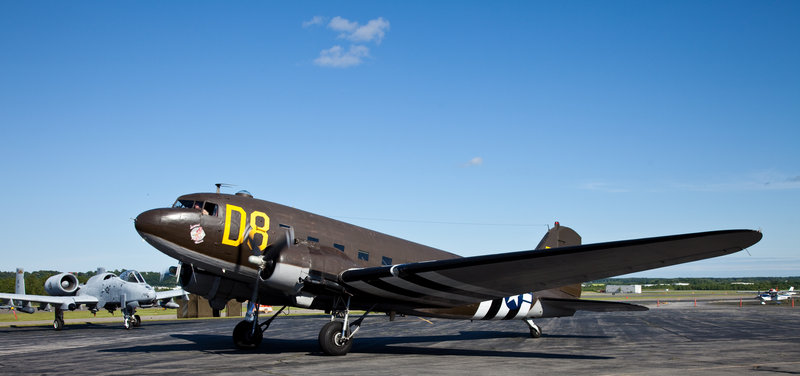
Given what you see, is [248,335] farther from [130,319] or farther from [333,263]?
[130,319]

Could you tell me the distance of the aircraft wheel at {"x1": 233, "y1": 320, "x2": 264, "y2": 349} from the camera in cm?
1723

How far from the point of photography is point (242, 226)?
49.3 ft

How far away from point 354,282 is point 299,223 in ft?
8.36

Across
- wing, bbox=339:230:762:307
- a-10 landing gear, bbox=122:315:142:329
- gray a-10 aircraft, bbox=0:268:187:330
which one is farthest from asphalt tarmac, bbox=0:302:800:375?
gray a-10 aircraft, bbox=0:268:187:330

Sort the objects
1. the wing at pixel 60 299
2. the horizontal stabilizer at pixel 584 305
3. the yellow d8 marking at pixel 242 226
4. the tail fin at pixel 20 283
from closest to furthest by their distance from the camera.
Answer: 1. the yellow d8 marking at pixel 242 226
2. the horizontal stabilizer at pixel 584 305
3. the wing at pixel 60 299
4. the tail fin at pixel 20 283

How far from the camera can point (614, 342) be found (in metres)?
19.2

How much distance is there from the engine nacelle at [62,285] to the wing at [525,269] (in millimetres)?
26314

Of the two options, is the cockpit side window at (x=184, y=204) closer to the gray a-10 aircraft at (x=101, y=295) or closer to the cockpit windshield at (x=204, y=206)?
the cockpit windshield at (x=204, y=206)

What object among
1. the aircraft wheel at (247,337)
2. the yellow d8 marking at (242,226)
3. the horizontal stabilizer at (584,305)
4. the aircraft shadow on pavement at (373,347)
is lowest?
the aircraft shadow on pavement at (373,347)

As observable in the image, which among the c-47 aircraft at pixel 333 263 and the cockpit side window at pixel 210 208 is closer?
the c-47 aircraft at pixel 333 263

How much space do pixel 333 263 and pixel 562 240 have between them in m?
11.5

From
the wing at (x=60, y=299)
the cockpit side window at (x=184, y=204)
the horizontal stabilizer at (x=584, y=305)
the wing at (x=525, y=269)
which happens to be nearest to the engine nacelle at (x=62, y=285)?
the wing at (x=60, y=299)

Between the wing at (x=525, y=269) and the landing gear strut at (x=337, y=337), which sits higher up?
the wing at (x=525, y=269)

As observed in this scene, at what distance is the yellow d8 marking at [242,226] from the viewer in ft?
48.6
